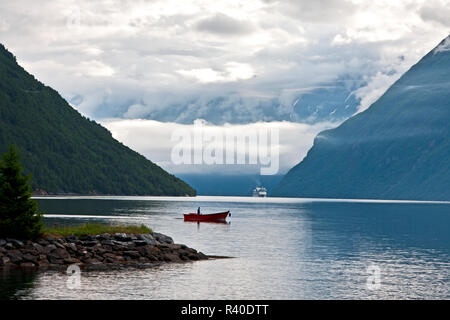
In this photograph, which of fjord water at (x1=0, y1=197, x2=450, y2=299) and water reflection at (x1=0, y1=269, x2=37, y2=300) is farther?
fjord water at (x1=0, y1=197, x2=450, y2=299)

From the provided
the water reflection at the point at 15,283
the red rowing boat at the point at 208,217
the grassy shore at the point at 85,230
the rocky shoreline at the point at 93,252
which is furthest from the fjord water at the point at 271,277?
the red rowing boat at the point at 208,217

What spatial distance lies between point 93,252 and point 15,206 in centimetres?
934

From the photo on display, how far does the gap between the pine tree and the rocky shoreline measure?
1.18 metres

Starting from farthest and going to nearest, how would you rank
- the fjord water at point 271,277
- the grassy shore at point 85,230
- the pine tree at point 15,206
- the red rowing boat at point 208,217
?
the red rowing boat at point 208,217
the grassy shore at point 85,230
the pine tree at point 15,206
the fjord water at point 271,277

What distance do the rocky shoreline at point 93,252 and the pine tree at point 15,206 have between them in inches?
46.5

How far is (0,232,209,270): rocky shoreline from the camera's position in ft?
221

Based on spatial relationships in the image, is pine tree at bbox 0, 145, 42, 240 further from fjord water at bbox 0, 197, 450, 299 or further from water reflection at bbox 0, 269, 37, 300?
fjord water at bbox 0, 197, 450, 299

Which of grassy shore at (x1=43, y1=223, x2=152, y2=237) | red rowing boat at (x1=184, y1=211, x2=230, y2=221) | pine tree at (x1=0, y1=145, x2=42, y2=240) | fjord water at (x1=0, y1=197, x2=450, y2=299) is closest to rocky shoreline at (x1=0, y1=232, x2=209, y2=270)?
pine tree at (x1=0, y1=145, x2=42, y2=240)

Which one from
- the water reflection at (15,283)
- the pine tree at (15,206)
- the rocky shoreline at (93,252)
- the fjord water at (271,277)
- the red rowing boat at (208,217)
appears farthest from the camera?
the red rowing boat at (208,217)

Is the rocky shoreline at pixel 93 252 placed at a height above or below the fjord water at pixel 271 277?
above

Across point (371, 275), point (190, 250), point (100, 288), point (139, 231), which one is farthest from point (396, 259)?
point (100, 288)

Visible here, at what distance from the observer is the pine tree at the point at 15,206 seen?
6975 cm

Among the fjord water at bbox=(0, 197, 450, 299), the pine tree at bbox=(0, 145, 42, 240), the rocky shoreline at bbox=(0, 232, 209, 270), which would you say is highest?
the pine tree at bbox=(0, 145, 42, 240)

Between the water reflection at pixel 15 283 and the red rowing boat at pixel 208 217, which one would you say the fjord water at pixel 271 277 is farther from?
the red rowing boat at pixel 208 217
